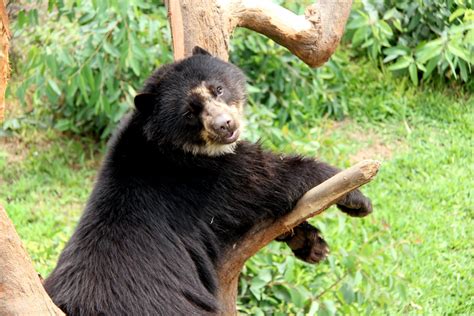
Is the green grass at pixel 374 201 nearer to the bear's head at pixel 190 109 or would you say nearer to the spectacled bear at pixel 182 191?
the spectacled bear at pixel 182 191

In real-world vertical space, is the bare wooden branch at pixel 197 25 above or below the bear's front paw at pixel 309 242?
above

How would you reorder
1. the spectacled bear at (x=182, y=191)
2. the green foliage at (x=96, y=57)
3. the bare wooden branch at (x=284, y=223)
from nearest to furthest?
the bare wooden branch at (x=284, y=223) → the spectacled bear at (x=182, y=191) → the green foliage at (x=96, y=57)

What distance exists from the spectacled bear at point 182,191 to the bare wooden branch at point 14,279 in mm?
711

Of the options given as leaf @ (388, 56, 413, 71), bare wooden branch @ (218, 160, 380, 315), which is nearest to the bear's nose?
bare wooden branch @ (218, 160, 380, 315)

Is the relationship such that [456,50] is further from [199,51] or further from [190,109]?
[190,109]

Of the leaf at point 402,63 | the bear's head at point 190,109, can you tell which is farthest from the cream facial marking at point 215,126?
the leaf at point 402,63

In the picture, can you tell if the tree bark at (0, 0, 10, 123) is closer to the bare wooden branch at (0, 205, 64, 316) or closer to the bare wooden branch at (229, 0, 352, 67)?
the bare wooden branch at (0, 205, 64, 316)

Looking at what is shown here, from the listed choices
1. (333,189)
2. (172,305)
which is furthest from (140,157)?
(333,189)

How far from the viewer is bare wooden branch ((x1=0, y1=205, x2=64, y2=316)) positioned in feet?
8.68

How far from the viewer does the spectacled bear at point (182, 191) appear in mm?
3502

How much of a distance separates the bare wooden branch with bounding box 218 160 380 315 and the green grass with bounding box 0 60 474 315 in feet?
2.83

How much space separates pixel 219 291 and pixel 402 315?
1.98 m

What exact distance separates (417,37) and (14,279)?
553 centimetres

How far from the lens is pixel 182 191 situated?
3773 millimetres
